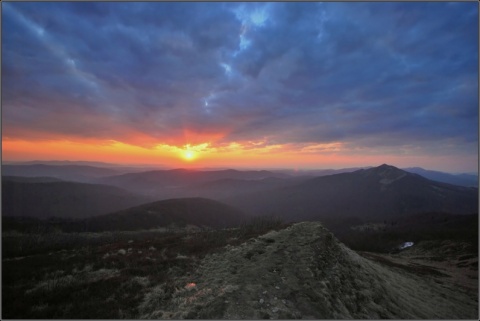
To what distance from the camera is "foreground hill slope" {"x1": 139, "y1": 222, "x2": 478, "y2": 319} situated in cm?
1595

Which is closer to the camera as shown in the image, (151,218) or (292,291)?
(292,291)

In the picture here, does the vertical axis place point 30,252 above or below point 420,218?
above

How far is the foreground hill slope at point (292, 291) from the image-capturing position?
15953 mm

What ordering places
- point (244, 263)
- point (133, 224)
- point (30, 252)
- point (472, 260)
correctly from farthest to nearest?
point (133, 224), point (472, 260), point (30, 252), point (244, 263)

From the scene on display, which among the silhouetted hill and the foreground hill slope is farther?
the silhouetted hill

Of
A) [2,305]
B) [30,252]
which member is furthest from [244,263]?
[30,252]

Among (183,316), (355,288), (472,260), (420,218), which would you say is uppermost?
(183,316)

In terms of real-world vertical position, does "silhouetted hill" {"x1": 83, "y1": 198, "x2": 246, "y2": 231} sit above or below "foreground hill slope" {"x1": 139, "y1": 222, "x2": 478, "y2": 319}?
below

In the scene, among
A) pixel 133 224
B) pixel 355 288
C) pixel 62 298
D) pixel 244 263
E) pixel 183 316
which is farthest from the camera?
pixel 133 224

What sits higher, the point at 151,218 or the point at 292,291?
the point at 292,291

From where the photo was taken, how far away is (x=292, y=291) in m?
18.3

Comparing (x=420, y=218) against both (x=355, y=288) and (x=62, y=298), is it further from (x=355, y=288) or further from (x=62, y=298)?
(x=62, y=298)

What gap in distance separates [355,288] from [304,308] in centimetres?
826

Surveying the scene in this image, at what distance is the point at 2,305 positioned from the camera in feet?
51.9
